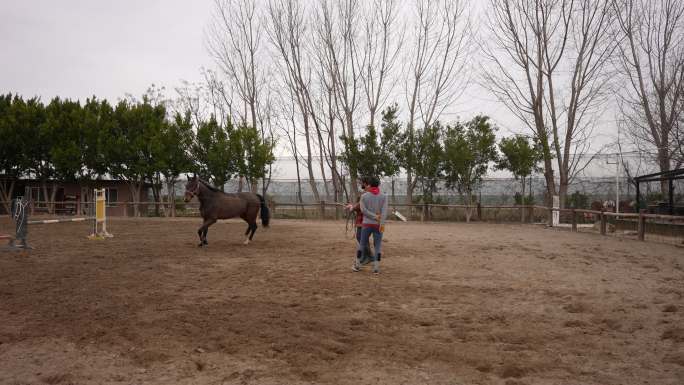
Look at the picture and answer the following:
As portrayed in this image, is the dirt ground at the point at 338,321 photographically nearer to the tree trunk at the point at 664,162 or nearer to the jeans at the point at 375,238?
the jeans at the point at 375,238

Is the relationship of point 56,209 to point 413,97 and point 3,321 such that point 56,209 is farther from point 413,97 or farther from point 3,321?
point 3,321

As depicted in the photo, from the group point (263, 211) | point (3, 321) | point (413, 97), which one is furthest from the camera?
point (413, 97)

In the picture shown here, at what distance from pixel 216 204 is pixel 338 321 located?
7237 millimetres

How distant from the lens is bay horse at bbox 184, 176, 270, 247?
10633mm

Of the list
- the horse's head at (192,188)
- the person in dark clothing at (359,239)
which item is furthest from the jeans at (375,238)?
the horse's head at (192,188)

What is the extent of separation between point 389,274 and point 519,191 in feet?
62.4

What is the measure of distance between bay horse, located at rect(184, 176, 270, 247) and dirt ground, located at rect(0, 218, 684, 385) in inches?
90.7

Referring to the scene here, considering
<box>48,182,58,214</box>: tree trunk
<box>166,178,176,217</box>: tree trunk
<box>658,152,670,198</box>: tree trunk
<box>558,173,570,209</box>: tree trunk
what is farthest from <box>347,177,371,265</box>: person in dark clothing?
<box>48,182,58,214</box>: tree trunk

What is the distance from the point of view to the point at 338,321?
4.44 meters

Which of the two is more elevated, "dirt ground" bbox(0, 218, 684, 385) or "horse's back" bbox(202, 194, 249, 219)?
"horse's back" bbox(202, 194, 249, 219)

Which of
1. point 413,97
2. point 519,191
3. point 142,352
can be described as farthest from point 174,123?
point 142,352

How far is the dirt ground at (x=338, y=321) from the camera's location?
3.25 meters

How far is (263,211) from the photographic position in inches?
512

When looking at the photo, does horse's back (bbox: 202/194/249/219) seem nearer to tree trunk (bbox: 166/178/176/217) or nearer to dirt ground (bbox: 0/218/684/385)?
dirt ground (bbox: 0/218/684/385)
